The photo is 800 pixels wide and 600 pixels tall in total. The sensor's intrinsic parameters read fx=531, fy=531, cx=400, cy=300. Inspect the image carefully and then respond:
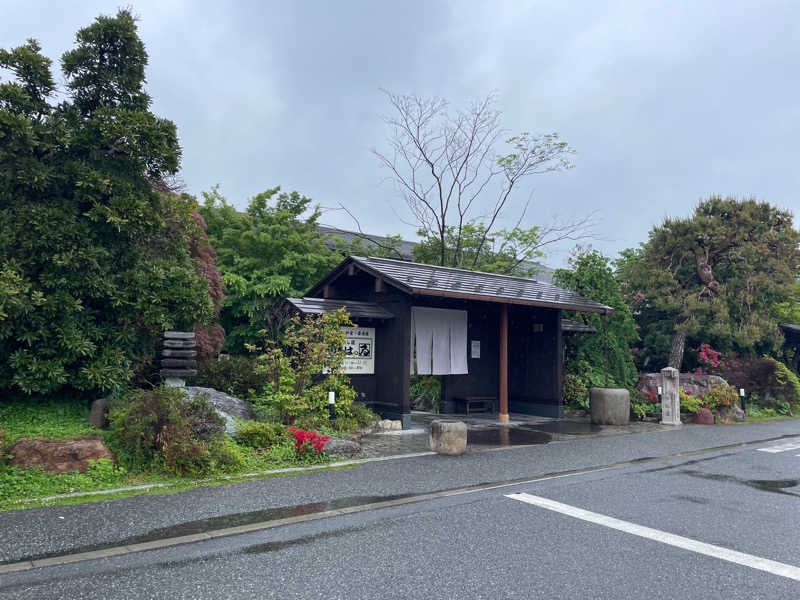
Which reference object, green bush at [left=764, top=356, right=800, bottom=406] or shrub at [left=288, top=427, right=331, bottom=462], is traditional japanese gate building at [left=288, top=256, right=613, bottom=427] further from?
green bush at [left=764, top=356, right=800, bottom=406]

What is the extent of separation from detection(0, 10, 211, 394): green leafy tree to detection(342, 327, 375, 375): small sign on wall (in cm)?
340

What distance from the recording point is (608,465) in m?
8.25

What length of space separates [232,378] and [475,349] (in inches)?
260

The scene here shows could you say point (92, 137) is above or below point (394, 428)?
above

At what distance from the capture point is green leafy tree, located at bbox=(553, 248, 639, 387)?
53.2ft

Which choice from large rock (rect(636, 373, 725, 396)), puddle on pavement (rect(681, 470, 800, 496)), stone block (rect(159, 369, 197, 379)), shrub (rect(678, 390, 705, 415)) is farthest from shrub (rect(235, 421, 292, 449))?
large rock (rect(636, 373, 725, 396))

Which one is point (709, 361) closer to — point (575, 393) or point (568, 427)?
point (575, 393)

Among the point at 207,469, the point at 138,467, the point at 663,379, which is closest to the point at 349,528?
the point at 207,469

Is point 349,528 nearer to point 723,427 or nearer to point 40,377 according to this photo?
point 40,377

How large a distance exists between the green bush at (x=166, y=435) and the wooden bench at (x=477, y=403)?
7911mm

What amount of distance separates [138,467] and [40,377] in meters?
2.36

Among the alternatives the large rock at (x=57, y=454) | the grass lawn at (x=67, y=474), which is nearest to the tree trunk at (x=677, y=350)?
the grass lawn at (x=67, y=474)

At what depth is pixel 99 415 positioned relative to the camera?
8094mm

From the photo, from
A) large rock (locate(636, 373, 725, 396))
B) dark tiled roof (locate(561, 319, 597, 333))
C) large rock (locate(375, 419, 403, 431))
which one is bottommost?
large rock (locate(375, 419, 403, 431))
